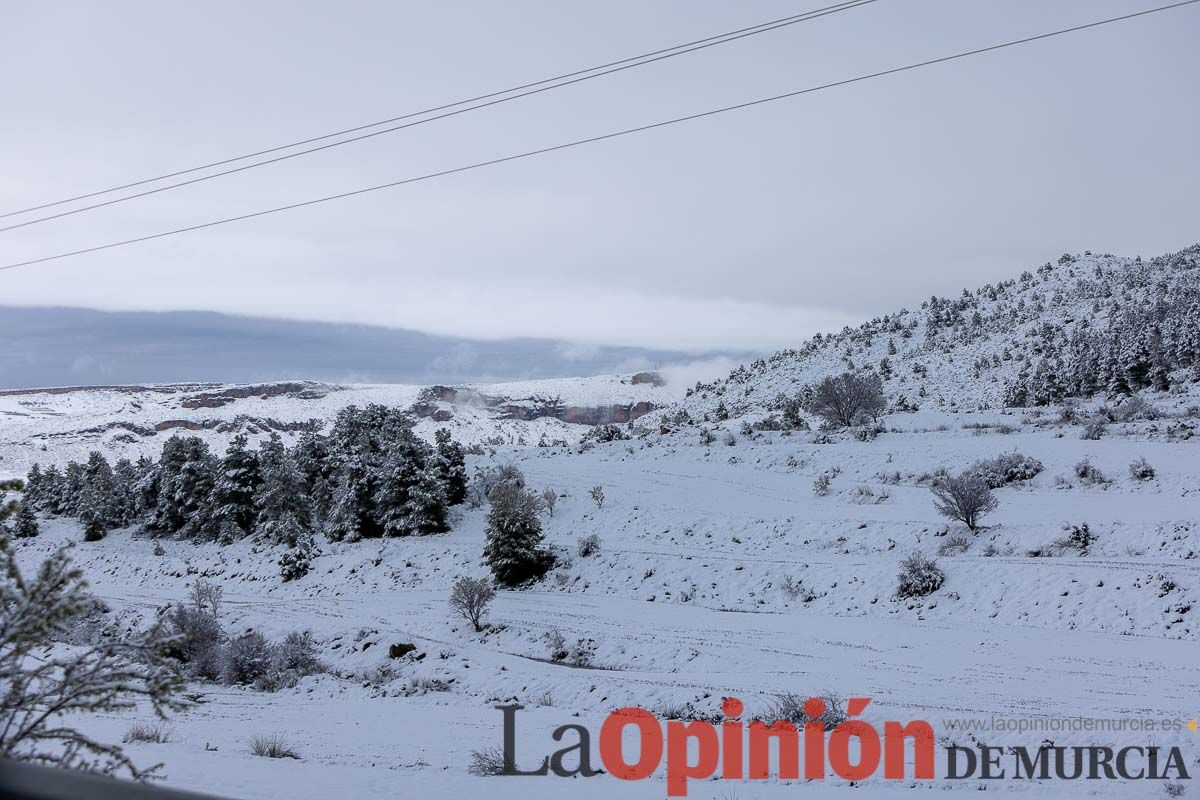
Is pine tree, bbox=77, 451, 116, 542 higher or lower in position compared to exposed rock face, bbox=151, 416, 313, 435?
lower

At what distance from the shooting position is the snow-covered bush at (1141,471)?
862 inches

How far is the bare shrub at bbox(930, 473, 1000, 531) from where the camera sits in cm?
2061

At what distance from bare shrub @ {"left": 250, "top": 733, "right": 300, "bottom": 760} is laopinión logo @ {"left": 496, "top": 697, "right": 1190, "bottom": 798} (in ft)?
10.9

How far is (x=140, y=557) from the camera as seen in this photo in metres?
38.6

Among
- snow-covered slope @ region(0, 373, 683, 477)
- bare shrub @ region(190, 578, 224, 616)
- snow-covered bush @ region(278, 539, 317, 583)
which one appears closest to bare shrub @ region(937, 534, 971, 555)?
bare shrub @ region(190, 578, 224, 616)

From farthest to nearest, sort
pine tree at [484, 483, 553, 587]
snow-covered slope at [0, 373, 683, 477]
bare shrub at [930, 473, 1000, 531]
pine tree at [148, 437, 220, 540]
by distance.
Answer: snow-covered slope at [0, 373, 683, 477] < pine tree at [148, 437, 220, 540] < pine tree at [484, 483, 553, 587] < bare shrub at [930, 473, 1000, 531]

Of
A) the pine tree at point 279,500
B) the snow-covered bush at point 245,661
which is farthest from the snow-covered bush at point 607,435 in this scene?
the snow-covered bush at point 245,661

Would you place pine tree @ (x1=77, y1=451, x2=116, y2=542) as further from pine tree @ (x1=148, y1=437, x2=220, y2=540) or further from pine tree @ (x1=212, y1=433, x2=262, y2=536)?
pine tree @ (x1=212, y1=433, x2=262, y2=536)

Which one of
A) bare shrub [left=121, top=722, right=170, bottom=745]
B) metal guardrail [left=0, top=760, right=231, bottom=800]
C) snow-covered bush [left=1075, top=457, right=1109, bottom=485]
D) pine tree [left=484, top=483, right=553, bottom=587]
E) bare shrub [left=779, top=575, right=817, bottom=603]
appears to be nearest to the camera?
metal guardrail [left=0, top=760, right=231, bottom=800]

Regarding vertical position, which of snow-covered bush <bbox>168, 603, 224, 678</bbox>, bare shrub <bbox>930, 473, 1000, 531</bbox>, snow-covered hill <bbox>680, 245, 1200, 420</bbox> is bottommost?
snow-covered bush <bbox>168, 603, 224, 678</bbox>

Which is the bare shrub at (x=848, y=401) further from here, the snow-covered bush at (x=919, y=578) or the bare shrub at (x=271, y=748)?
the bare shrub at (x=271, y=748)

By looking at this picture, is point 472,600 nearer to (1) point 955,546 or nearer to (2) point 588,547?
(2) point 588,547

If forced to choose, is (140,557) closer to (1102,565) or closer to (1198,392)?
(1102,565)

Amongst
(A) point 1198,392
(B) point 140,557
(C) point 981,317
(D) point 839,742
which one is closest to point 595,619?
(D) point 839,742
